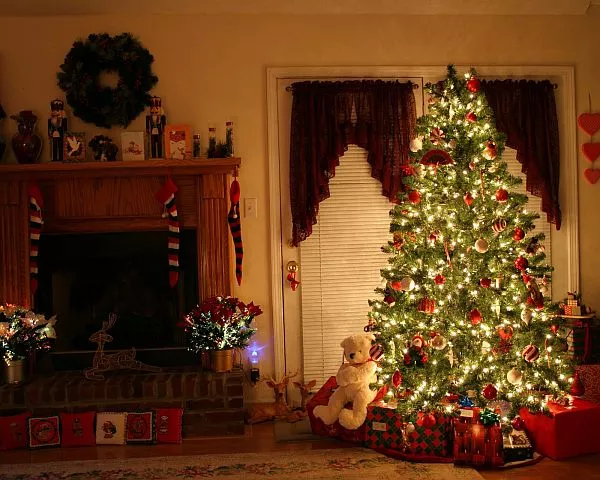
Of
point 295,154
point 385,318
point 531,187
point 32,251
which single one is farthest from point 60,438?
point 531,187

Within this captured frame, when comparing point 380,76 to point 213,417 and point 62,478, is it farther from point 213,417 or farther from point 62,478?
point 62,478

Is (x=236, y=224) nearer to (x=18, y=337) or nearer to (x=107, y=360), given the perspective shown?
(x=107, y=360)

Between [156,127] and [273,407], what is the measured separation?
6.99 ft

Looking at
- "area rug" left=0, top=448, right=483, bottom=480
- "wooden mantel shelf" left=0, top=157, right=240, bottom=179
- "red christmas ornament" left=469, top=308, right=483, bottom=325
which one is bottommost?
"area rug" left=0, top=448, right=483, bottom=480

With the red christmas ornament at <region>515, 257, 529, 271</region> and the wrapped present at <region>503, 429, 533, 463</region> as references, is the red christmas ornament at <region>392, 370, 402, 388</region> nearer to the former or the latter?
the wrapped present at <region>503, 429, 533, 463</region>

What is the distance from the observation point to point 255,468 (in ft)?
11.7

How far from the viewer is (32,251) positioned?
178 inches

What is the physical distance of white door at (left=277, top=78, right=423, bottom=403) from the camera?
4.80 meters

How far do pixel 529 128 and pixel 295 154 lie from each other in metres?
1.75

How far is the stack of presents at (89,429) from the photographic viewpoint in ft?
13.1

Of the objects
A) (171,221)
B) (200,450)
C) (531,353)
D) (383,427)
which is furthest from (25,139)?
(531,353)

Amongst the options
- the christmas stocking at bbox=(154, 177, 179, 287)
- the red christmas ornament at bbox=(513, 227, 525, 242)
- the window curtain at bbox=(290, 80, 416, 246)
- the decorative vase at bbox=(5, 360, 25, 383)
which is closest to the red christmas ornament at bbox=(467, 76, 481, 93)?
the red christmas ornament at bbox=(513, 227, 525, 242)

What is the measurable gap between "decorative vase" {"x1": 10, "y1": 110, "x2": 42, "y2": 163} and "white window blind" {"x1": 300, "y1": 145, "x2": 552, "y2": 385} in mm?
2031

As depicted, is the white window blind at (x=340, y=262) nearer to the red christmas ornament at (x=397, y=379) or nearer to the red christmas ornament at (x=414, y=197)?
the red christmas ornament at (x=414, y=197)
